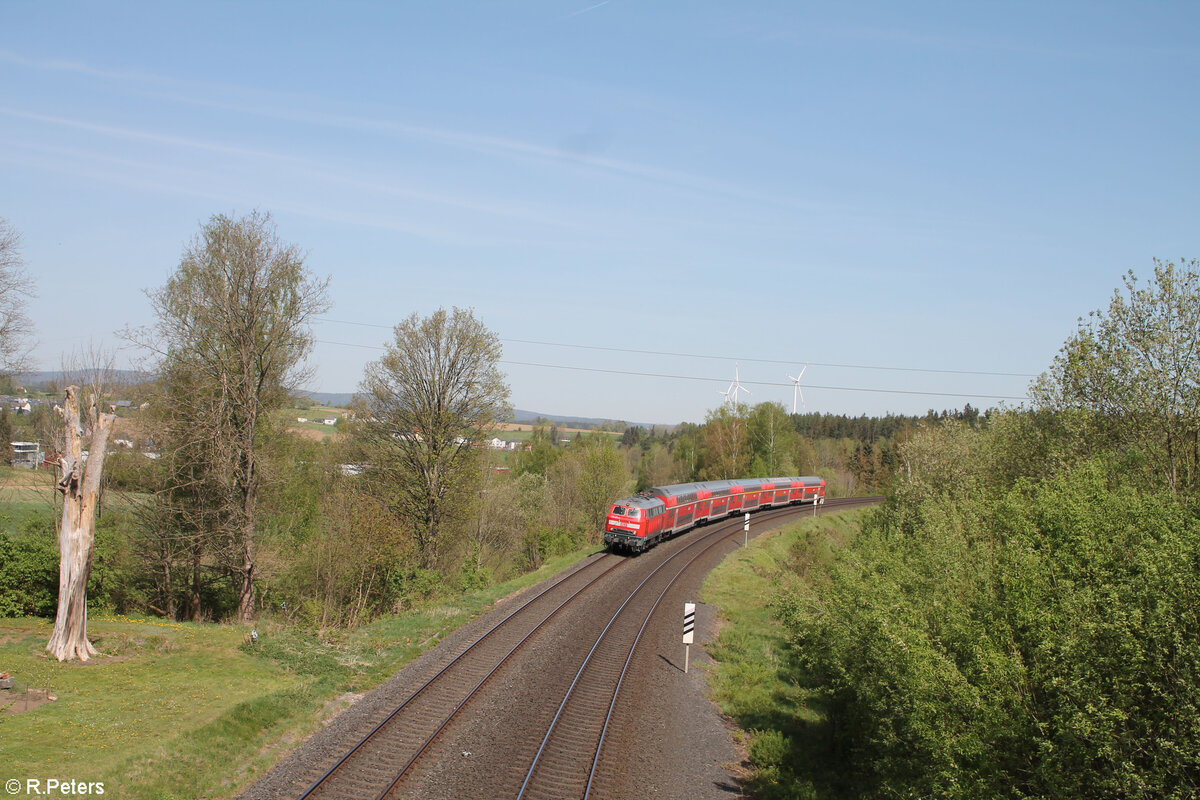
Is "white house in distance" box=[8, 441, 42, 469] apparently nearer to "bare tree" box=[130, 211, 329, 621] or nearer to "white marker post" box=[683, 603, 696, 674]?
"bare tree" box=[130, 211, 329, 621]

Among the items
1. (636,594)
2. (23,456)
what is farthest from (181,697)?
(23,456)

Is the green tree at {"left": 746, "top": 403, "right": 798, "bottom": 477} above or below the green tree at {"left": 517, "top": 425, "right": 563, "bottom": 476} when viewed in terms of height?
above

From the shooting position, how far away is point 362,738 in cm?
1375

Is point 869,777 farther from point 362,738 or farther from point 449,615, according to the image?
point 449,615

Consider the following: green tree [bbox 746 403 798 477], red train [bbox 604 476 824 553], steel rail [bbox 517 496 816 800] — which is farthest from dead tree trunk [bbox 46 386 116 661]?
green tree [bbox 746 403 798 477]

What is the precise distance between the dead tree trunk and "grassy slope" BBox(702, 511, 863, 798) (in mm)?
16789

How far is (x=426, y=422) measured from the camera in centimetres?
3459

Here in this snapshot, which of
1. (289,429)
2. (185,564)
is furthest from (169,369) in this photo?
(185,564)

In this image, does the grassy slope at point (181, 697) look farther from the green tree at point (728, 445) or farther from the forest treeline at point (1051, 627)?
the green tree at point (728, 445)

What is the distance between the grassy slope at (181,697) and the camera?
11.5m

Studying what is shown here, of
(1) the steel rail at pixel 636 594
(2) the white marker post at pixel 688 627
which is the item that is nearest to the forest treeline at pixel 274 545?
(1) the steel rail at pixel 636 594

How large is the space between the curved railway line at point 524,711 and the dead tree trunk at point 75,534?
881 cm

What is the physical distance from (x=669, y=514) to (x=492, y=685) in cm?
2605

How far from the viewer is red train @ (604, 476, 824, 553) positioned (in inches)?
1486
